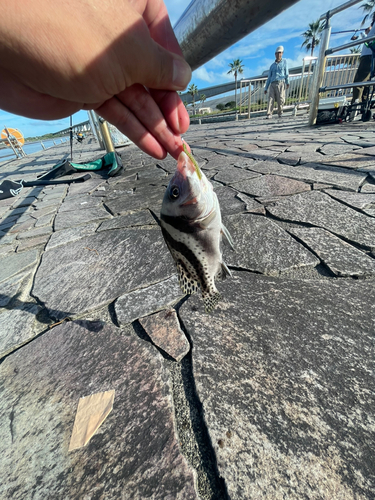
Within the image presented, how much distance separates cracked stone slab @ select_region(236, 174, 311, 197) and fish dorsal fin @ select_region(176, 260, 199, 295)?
2.44 meters

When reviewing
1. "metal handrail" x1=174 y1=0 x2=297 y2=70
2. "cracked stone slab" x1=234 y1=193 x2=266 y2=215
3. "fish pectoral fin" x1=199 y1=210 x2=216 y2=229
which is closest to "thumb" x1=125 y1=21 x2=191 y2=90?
"metal handrail" x1=174 y1=0 x2=297 y2=70

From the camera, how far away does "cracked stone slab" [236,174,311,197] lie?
139 inches

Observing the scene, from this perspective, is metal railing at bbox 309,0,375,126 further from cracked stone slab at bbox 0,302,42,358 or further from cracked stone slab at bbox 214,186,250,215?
cracked stone slab at bbox 0,302,42,358

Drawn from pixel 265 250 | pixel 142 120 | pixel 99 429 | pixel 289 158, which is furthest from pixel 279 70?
pixel 99 429

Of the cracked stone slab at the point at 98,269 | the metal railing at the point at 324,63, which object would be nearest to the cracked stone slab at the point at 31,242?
the cracked stone slab at the point at 98,269

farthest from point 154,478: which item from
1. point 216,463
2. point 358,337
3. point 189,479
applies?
point 358,337

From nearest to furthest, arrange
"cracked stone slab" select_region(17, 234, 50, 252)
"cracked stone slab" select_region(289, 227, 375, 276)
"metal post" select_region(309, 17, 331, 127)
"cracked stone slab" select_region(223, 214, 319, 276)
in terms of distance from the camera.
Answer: "cracked stone slab" select_region(289, 227, 375, 276)
"cracked stone slab" select_region(223, 214, 319, 276)
"cracked stone slab" select_region(17, 234, 50, 252)
"metal post" select_region(309, 17, 331, 127)

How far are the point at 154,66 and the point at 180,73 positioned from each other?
191 millimetres

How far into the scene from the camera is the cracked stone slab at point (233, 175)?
436 centimetres

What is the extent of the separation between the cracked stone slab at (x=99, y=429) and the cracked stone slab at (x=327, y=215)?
2239 millimetres

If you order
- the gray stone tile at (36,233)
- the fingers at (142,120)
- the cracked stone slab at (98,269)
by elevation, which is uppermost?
the fingers at (142,120)

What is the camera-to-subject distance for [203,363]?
1.46 metres

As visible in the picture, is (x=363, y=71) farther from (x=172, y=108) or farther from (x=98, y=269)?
(x=98, y=269)

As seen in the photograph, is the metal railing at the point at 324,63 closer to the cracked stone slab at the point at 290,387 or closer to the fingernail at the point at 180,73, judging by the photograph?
the fingernail at the point at 180,73
